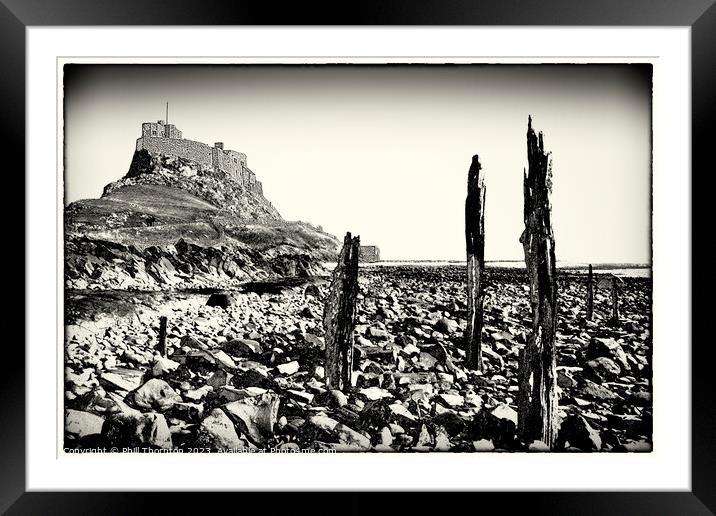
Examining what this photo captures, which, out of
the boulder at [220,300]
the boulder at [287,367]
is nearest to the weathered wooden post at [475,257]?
the boulder at [287,367]

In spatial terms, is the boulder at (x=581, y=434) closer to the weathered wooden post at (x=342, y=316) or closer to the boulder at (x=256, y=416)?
the weathered wooden post at (x=342, y=316)

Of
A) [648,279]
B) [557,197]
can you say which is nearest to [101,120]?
[557,197]

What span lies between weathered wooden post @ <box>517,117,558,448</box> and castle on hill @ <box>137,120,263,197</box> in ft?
3.49

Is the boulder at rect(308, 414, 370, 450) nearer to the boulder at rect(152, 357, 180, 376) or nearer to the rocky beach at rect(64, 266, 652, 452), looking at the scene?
the rocky beach at rect(64, 266, 652, 452)

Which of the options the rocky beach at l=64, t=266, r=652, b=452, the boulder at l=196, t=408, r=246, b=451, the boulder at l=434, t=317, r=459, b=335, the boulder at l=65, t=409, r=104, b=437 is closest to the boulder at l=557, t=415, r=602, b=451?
the rocky beach at l=64, t=266, r=652, b=452

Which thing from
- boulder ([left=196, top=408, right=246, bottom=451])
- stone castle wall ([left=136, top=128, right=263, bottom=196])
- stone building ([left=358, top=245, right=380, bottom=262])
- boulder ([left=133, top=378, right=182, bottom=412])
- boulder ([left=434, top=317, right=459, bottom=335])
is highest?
stone castle wall ([left=136, top=128, right=263, bottom=196])

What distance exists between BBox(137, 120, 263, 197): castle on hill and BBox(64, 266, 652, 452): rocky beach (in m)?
0.41

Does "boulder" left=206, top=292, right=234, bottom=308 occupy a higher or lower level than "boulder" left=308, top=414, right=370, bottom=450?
higher

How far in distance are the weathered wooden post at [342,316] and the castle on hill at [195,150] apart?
1.38 feet

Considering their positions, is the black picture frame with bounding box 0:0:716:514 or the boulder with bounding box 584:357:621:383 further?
the boulder with bounding box 584:357:621:383

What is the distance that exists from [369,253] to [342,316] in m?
0.27

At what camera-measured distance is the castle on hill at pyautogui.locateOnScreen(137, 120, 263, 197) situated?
2.08m
